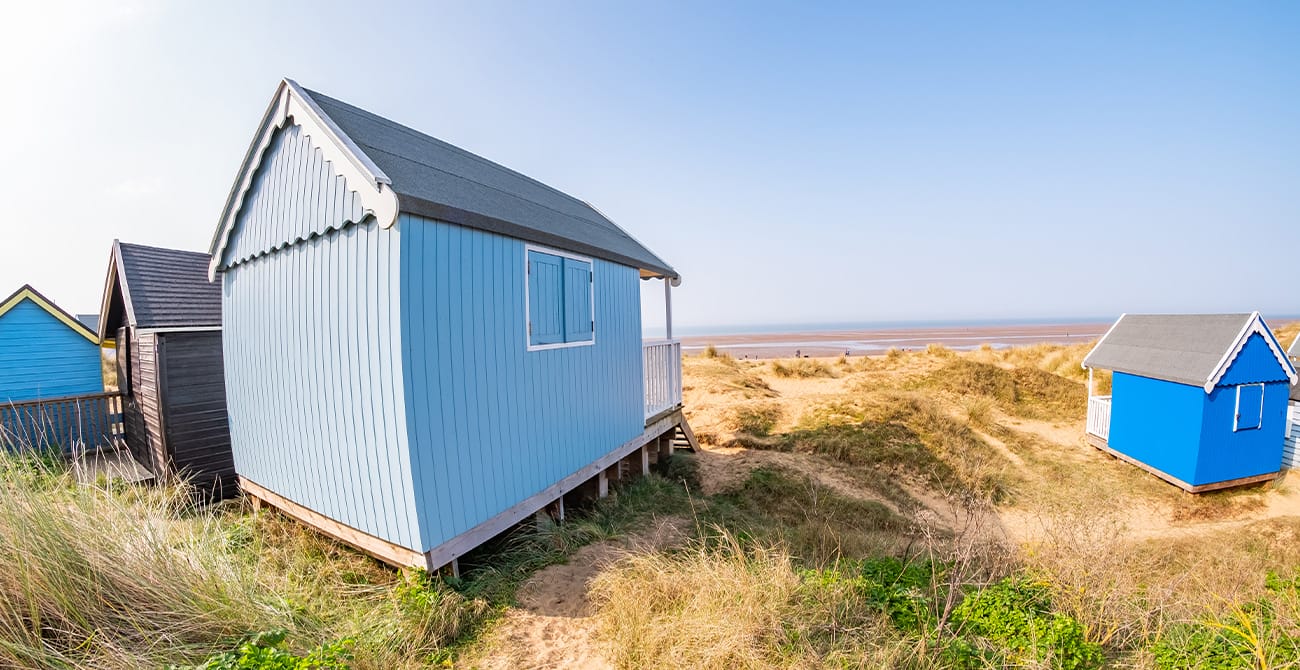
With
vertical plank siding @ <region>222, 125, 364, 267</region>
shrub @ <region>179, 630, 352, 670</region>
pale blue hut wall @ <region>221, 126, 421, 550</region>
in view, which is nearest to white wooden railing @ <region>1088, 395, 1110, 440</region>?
pale blue hut wall @ <region>221, 126, 421, 550</region>

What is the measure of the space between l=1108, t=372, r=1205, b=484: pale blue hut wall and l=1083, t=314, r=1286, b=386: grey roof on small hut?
11.9 inches

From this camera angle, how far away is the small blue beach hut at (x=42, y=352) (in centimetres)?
976

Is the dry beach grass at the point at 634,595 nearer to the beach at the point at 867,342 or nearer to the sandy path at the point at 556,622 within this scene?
the sandy path at the point at 556,622

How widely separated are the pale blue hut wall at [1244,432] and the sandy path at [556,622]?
1273 centimetres

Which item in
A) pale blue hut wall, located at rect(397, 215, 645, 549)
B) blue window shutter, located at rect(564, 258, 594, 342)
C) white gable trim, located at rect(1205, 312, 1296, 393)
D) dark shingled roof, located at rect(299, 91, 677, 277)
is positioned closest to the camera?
pale blue hut wall, located at rect(397, 215, 645, 549)

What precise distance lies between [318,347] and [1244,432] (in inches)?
698

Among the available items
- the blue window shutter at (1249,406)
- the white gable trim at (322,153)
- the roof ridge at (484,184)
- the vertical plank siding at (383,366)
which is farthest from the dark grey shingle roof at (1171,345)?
the white gable trim at (322,153)

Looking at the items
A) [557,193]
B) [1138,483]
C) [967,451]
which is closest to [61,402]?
[557,193]

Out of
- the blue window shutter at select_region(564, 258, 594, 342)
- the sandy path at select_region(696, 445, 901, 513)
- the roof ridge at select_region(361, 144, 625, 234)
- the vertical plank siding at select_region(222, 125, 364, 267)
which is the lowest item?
the sandy path at select_region(696, 445, 901, 513)

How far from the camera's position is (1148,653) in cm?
351

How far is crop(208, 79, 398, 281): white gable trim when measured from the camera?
13.4 feet

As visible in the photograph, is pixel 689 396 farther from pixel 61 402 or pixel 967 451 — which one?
pixel 61 402

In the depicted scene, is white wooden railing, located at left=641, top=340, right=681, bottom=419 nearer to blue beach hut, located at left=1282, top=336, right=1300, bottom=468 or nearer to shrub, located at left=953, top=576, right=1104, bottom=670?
shrub, located at left=953, top=576, right=1104, bottom=670

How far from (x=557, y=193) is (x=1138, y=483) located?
14.9 metres
